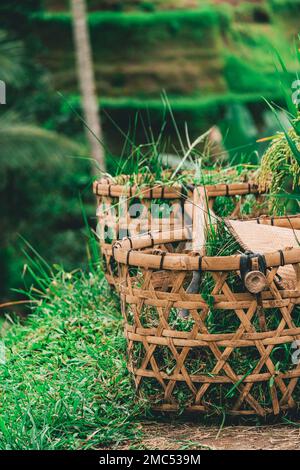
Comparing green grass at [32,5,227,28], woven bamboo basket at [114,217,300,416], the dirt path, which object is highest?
green grass at [32,5,227,28]

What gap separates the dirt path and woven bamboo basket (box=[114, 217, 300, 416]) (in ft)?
0.17

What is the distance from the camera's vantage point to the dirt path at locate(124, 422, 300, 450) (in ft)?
7.09

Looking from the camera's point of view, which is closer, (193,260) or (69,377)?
(193,260)

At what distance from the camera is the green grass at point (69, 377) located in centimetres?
224

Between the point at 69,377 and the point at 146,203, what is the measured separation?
0.79 metres

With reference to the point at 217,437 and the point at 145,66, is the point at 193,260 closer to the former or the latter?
the point at 217,437

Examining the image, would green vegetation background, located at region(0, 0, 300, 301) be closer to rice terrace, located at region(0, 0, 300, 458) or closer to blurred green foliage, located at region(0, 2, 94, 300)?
blurred green foliage, located at region(0, 2, 94, 300)

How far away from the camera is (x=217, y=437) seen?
2213 millimetres

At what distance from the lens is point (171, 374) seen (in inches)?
90.0

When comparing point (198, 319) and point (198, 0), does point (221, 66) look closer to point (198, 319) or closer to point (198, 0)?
point (198, 0)

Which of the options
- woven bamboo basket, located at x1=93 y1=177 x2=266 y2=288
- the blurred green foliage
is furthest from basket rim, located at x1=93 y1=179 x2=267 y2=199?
the blurred green foliage

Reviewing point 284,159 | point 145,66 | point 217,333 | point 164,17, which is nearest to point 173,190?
point 284,159

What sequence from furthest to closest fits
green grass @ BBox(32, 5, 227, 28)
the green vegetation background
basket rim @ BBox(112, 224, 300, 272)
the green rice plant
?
green grass @ BBox(32, 5, 227, 28) < the green vegetation background < the green rice plant < basket rim @ BBox(112, 224, 300, 272)

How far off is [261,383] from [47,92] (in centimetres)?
797
